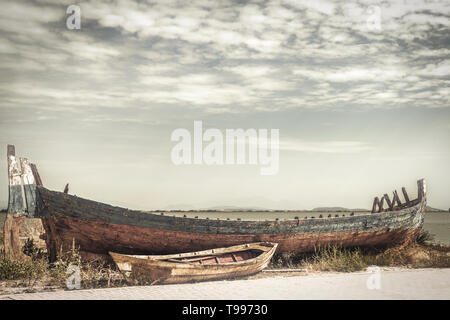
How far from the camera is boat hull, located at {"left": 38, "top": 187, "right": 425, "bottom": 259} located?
11922mm

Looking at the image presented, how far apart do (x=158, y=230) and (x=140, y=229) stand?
1.89ft

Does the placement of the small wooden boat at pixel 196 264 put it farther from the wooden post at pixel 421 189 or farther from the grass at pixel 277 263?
the wooden post at pixel 421 189

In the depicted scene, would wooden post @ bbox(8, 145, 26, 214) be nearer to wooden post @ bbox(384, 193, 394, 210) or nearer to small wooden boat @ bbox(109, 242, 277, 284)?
small wooden boat @ bbox(109, 242, 277, 284)

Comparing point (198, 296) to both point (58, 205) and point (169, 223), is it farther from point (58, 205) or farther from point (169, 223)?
point (58, 205)

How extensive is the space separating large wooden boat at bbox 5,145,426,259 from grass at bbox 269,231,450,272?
0.36 m

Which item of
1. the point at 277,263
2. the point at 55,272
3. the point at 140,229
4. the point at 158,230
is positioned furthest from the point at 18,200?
the point at 277,263

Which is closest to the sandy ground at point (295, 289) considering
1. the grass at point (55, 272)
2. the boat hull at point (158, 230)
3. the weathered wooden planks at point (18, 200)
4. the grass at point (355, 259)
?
the grass at point (55, 272)

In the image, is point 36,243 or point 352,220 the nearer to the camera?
point 36,243

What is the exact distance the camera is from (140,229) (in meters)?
12.4

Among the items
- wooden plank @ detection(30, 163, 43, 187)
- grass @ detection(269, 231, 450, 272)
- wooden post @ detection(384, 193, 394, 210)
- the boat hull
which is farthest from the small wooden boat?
wooden post @ detection(384, 193, 394, 210)

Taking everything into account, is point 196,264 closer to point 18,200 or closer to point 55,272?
point 55,272
